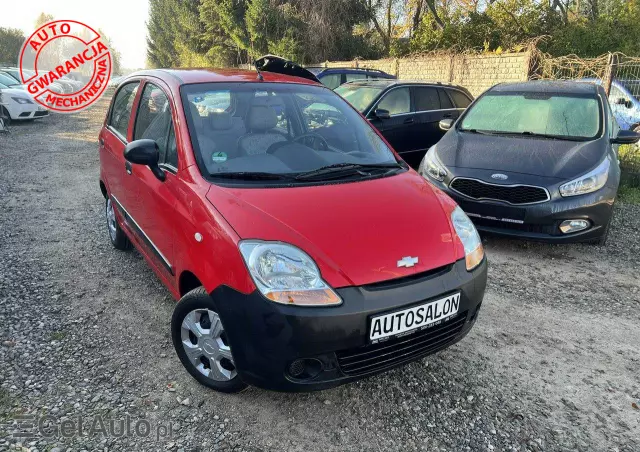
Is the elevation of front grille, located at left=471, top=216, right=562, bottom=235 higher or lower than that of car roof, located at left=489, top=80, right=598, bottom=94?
lower

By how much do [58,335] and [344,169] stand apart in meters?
2.20

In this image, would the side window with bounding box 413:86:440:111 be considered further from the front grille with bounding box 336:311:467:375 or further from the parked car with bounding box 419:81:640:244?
the front grille with bounding box 336:311:467:375

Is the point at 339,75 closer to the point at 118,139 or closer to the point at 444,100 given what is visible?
the point at 444,100

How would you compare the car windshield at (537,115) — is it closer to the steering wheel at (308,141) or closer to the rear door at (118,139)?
the steering wheel at (308,141)

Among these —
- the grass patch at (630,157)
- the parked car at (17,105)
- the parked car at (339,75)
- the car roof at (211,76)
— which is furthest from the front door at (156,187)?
the parked car at (17,105)

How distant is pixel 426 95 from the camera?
7.79 meters

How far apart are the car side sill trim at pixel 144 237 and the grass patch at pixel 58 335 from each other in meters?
0.80

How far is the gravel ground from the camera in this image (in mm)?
2256

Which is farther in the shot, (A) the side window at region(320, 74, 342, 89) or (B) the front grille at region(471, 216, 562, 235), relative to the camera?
(A) the side window at region(320, 74, 342, 89)

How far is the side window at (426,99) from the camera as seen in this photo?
765 centimetres

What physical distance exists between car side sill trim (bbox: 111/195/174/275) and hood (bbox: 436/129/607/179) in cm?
313

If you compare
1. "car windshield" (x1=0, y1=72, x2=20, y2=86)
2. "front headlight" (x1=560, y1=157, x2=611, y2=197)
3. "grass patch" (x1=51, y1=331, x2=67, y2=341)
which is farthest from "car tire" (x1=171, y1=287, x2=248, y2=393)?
"car windshield" (x1=0, y1=72, x2=20, y2=86)

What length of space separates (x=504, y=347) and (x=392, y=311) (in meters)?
1.39

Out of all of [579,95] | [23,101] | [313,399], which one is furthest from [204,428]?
[23,101]
